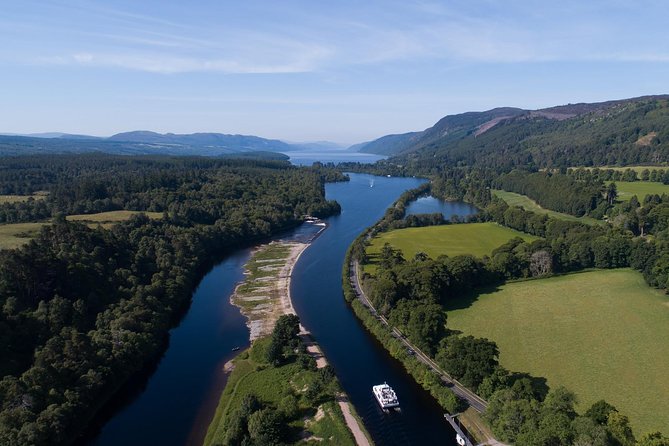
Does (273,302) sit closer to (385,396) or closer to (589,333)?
(385,396)

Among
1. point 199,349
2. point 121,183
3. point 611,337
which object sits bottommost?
point 199,349

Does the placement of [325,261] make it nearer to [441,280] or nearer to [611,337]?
[441,280]

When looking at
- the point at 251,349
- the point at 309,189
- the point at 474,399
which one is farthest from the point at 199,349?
the point at 309,189

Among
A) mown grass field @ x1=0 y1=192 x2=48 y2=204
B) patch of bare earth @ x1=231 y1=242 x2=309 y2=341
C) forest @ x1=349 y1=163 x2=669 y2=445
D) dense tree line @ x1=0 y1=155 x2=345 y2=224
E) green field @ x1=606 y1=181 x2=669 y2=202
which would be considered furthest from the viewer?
mown grass field @ x1=0 y1=192 x2=48 y2=204

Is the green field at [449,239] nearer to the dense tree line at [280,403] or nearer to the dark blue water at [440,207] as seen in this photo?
the dark blue water at [440,207]

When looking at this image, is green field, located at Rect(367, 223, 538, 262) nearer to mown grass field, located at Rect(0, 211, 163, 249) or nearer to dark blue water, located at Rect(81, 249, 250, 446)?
dark blue water, located at Rect(81, 249, 250, 446)

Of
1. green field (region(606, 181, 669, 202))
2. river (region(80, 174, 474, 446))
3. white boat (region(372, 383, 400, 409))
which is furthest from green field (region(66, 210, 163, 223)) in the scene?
green field (region(606, 181, 669, 202))

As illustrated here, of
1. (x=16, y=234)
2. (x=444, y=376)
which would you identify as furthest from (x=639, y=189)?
(x=16, y=234)
